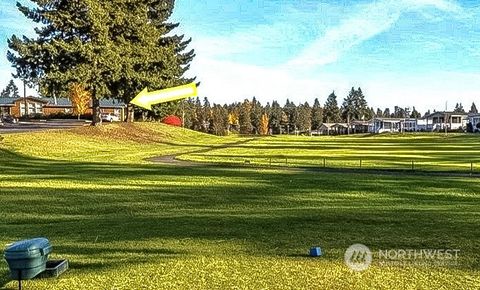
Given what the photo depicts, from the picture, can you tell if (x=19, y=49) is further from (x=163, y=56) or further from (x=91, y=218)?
(x=91, y=218)

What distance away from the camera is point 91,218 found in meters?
12.5

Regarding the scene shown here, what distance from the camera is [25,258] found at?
5.88 meters

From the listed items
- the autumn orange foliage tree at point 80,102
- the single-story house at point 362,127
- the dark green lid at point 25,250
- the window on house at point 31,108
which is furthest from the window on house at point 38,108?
the dark green lid at point 25,250

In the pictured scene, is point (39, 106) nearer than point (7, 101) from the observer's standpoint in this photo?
No

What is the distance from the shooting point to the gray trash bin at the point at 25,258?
230 inches

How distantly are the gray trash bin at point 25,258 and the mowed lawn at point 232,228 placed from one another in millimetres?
433

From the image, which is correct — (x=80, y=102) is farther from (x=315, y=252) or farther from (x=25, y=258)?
(x=25, y=258)

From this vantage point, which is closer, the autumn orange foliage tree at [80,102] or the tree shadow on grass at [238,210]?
the tree shadow on grass at [238,210]

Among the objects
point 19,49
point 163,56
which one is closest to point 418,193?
point 19,49

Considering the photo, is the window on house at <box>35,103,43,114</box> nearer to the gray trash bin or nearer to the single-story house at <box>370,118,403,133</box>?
the single-story house at <box>370,118,403,133</box>

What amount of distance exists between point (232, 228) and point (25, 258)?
486cm

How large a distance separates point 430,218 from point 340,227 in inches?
103

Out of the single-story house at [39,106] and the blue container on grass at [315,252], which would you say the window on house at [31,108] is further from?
the blue container on grass at [315,252]

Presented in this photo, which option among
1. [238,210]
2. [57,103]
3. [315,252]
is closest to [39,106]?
[57,103]
